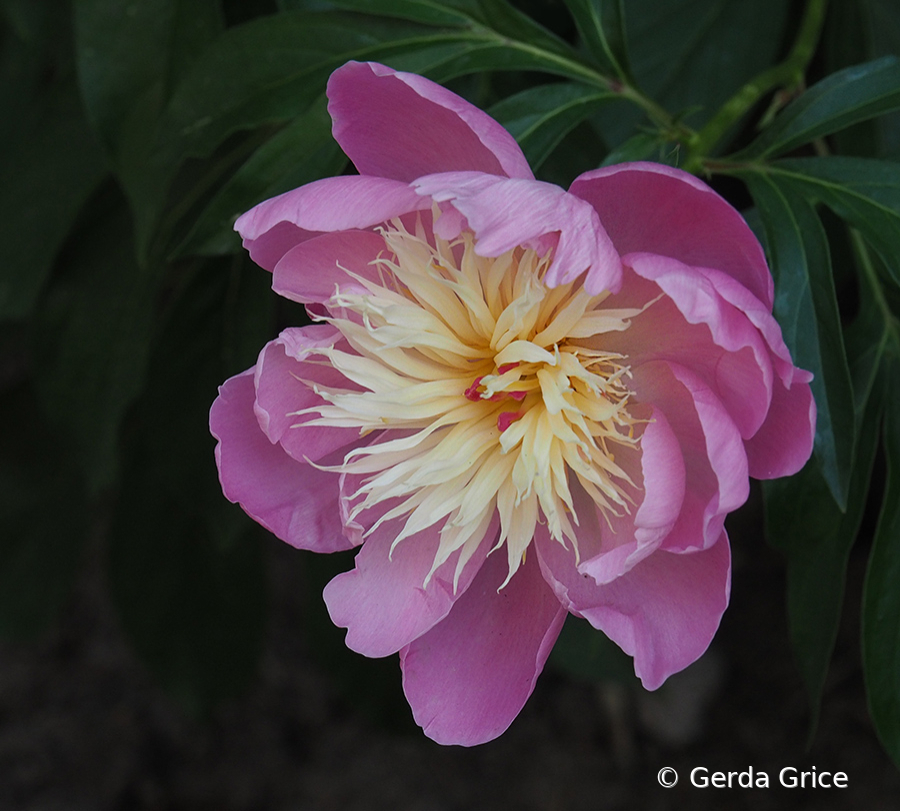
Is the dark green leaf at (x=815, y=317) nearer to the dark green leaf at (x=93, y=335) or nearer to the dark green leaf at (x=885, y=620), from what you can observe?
the dark green leaf at (x=885, y=620)

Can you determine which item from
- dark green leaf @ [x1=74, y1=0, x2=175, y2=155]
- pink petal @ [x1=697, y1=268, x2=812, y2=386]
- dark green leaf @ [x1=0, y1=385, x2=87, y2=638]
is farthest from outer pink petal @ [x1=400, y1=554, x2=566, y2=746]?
dark green leaf @ [x1=0, y1=385, x2=87, y2=638]

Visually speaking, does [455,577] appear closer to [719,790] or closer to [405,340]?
[405,340]

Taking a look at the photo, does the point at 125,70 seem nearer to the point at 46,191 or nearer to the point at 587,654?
the point at 46,191

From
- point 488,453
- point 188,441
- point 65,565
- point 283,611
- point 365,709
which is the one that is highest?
point 488,453

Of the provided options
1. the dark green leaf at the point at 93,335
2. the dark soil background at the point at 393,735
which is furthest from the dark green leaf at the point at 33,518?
the dark green leaf at the point at 93,335

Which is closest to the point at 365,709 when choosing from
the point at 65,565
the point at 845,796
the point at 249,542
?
the point at 249,542
